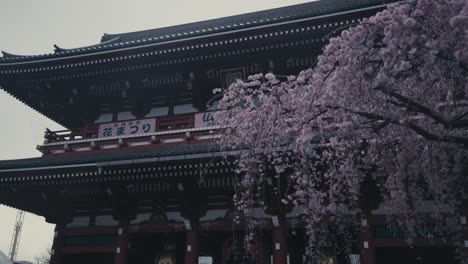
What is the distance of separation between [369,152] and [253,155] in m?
2.05

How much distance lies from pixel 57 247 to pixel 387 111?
1009 centimetres

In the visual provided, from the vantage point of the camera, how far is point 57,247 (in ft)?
40.4

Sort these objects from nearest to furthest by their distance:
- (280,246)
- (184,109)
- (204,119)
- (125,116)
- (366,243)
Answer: (366,243) → (280,246) → (204,119) → (184,109) → (125,116)

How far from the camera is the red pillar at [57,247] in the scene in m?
12.1

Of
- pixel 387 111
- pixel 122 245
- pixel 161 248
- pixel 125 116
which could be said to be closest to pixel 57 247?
pixel 122 245

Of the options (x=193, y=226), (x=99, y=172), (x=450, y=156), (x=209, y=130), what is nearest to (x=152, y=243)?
(x=193, y=226)

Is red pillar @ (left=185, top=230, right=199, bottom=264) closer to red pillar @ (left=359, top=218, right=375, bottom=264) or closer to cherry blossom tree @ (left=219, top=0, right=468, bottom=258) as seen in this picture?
cherry blossom tree @ (left=219, top=0, right=468, bottom=258)

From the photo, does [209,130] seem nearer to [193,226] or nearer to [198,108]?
[198,108]

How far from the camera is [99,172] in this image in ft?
36.2

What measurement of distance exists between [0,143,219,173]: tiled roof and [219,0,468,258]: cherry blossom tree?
1.62 meters

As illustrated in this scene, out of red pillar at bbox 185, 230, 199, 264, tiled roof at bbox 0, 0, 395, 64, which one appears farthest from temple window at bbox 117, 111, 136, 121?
red pillar at bbox 185, 230, 199, 264

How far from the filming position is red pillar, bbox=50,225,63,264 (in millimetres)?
12145

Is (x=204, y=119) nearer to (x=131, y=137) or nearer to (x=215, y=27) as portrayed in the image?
(x=131, y=137)

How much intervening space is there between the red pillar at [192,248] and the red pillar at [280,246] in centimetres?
207
